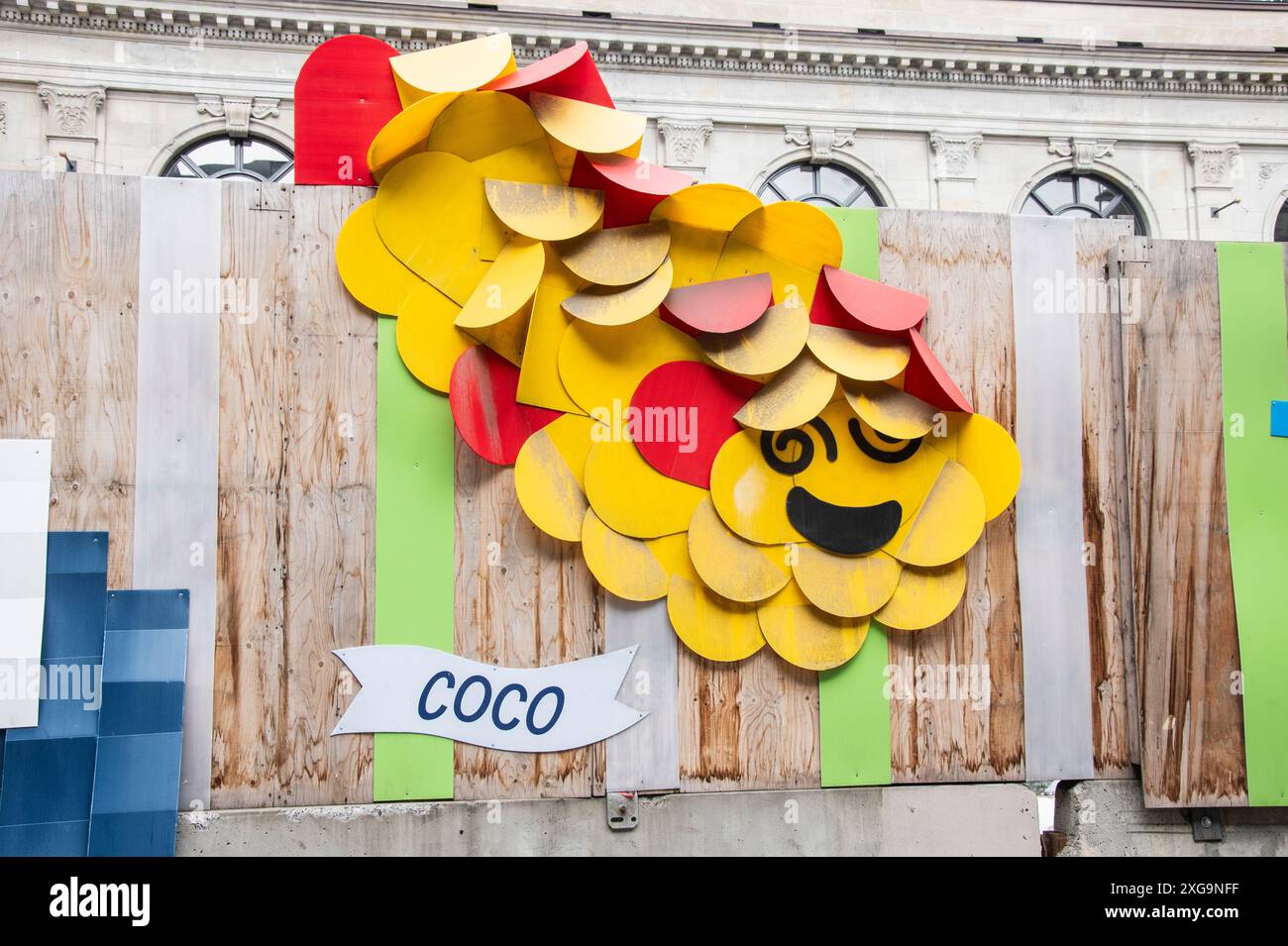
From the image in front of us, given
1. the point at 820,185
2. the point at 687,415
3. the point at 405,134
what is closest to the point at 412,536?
the point at 687,415

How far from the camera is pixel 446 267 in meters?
4.59

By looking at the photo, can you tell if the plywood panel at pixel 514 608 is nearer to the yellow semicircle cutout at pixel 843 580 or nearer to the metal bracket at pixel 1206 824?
the yellow semicircle cutout at pixel 843 580

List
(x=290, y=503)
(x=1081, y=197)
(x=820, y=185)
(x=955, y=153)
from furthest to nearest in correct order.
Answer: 1. (x=1081, y=197)
2. (x=955, y=153)
3. (x=820, y=185)
4. (x=290, y=503)

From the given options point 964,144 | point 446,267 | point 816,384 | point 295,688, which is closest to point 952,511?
point 816,384

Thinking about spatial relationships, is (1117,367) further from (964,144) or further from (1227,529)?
(964,144)

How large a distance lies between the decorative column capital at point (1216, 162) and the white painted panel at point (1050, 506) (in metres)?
19.9

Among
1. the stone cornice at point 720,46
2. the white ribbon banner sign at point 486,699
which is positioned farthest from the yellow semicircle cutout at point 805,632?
the stone cornice at point 720,46

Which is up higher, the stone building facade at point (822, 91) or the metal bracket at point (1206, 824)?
the stone building facade at point (822, 91)

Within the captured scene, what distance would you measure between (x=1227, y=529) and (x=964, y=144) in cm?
1790

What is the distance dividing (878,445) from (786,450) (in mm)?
492

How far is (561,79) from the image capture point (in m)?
4.54

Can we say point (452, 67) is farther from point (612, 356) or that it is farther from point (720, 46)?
point (720, 46)

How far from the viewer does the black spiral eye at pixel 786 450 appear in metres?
4.67

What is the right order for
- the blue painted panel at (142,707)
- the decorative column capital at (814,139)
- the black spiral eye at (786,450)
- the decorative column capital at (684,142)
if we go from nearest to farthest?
the blue painted panel at (142,707)
the black spiral eye at (786,450)
the decorative column capital at (684,142)
the decorative column capital at (814,139)
